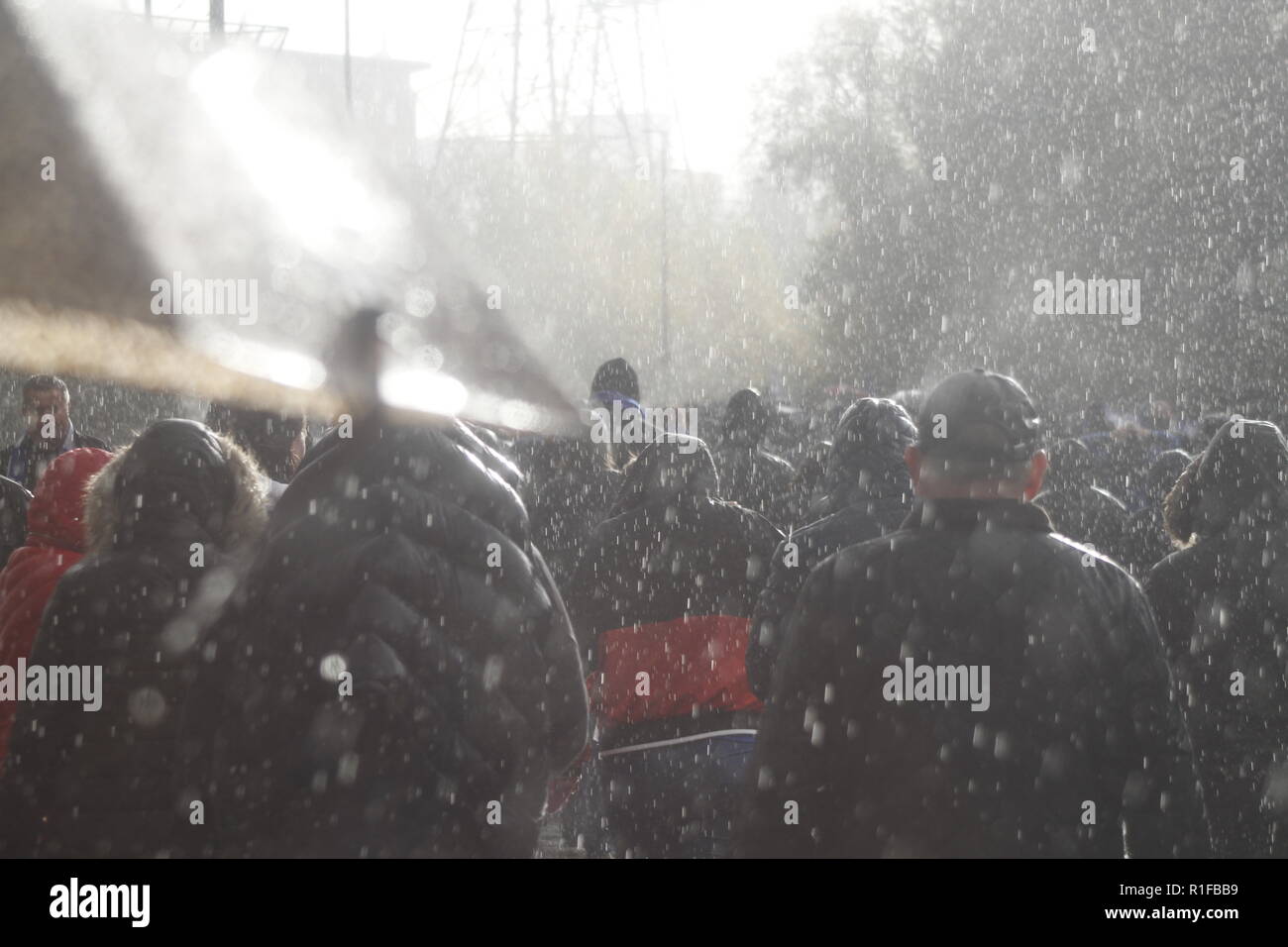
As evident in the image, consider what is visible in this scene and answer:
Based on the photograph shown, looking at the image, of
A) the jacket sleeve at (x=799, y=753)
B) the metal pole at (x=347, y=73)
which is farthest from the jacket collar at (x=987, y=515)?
the metal pole at (x=347, y=73)

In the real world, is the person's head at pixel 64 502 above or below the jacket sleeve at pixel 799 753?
above

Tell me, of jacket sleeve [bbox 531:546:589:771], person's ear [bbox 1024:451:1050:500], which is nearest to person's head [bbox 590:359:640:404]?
jacket sleeve [bbox 531:546:589:771]

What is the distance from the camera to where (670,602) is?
4570 mm

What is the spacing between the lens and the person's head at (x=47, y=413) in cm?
751

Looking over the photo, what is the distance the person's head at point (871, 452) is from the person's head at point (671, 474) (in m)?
0.42

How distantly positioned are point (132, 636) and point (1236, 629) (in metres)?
3.33

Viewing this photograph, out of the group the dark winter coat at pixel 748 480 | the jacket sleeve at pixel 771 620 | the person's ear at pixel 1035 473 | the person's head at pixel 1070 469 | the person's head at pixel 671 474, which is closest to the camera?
the person's ear at pixel 1035 473

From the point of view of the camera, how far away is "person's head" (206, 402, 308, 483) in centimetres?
393

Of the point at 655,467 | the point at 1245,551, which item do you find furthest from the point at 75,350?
the point at 1245,551

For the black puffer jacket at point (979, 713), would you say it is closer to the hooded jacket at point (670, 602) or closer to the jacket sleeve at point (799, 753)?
the jacket sleeve at point (799, 753)

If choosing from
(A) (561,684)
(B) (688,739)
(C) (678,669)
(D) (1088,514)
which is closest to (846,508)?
(C) (678,669)

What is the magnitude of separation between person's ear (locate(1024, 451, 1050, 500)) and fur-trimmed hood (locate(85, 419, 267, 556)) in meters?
1.83

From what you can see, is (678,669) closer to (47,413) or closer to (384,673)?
(384,673)

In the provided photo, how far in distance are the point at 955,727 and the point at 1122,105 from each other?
22.9 meters
